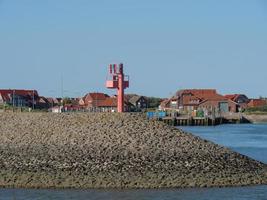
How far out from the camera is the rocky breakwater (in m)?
26.0

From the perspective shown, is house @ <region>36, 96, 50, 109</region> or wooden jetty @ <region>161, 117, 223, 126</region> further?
house @ <region>36, 96, 50, 109</region>

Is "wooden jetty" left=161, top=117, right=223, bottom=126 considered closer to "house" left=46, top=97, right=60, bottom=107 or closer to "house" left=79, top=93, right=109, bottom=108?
"house" left=79, top=93, right=109, bottom=108

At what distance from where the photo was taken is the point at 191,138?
32656 mm

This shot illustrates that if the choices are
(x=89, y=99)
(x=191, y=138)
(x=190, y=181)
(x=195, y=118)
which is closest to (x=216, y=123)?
(x=195, y=118)

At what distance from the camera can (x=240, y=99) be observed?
151 m

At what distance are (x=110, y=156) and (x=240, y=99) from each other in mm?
124190

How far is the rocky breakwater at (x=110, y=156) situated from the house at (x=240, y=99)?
109 meters

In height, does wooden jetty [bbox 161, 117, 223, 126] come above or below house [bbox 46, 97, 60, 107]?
below

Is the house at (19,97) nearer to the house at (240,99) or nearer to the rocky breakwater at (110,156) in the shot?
the house at (240,99)

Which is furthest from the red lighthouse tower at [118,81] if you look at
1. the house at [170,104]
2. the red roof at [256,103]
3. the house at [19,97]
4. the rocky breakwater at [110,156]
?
the red roof at [256,103]

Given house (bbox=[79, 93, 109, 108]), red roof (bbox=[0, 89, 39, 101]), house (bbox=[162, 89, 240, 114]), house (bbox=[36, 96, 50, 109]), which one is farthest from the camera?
house (bbox=[162, 89, 240, 114])

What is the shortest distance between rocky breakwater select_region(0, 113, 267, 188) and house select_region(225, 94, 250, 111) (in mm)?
109135

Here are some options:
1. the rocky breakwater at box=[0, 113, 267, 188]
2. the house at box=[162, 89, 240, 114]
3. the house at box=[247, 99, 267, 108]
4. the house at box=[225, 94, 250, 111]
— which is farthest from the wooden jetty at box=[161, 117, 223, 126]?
the rocky breakwater at box=[0, 113, 267, 188]

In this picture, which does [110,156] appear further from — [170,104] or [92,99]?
[170,104]
